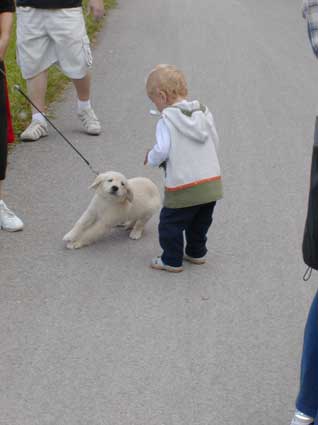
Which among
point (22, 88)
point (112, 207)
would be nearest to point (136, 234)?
point (112, 207)

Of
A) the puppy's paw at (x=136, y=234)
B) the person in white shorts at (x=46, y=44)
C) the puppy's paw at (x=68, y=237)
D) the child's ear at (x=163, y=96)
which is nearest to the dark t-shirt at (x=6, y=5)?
the child's ear at (x=163, y=96)

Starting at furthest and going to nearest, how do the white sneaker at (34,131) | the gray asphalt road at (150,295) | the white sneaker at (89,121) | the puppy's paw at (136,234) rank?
the white sneaker at (89,121), the white sneaker at (34,131), the puppy's paw at (136,234), the gray asphalt road at (150,295)

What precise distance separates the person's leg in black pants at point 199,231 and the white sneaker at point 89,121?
2.81 meters

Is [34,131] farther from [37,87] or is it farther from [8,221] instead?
[8,221]

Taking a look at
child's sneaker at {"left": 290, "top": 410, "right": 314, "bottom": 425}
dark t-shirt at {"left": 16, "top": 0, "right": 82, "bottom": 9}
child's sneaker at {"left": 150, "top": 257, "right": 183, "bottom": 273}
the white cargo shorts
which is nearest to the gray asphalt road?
child's sneaker at {"left": 150, "top": 257, "right": 183, "bottom": 273}

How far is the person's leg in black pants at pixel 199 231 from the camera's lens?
16.8 ft

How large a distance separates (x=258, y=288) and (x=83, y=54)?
339cm

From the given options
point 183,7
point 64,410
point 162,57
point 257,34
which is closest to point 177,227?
point 64,410

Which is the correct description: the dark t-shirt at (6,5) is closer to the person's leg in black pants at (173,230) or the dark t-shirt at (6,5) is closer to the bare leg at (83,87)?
the person's leg in black pants at (173,230)

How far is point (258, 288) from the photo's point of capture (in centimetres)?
503

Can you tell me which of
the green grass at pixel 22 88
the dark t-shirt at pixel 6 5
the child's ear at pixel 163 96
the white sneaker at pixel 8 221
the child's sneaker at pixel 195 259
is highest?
the dark t-shirt at pixel 6 5

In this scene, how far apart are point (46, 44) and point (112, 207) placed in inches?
105

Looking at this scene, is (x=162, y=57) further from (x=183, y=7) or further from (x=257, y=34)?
(x=183, y=7)

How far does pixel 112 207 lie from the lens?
5426 millimetres
